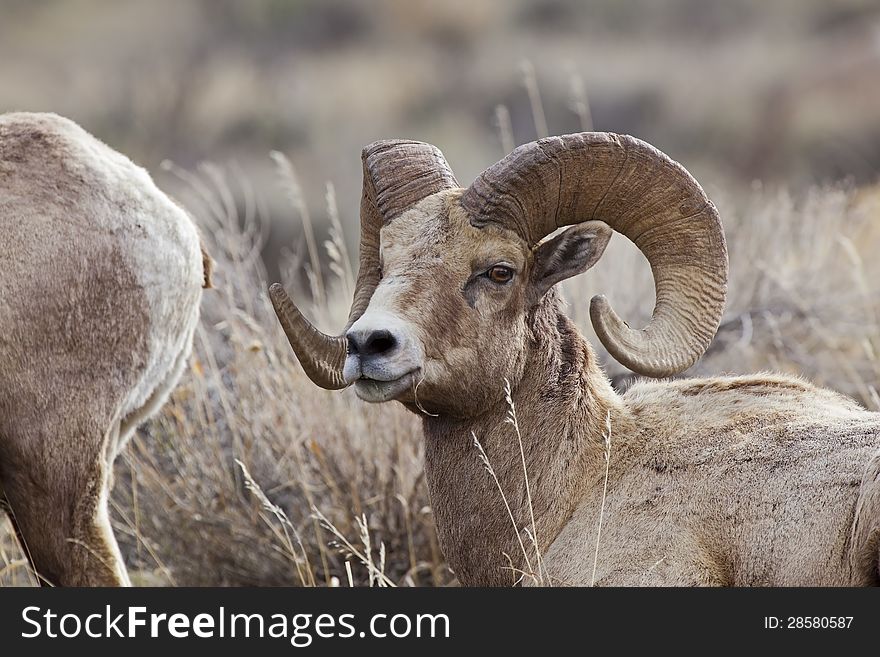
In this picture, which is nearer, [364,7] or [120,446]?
[120,446]

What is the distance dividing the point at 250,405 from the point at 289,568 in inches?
38.0

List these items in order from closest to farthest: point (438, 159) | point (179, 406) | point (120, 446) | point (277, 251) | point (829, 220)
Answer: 1. point (438, 159)
2. point (120, 446)
3. point (179, 406)
4. point (829, 220)
5. point (277, 251)

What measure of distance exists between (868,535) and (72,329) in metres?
3.30

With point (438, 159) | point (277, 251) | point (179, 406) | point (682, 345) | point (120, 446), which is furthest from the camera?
point (277, 251)

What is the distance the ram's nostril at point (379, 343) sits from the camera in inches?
183

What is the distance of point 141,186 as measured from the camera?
6000 millimetres

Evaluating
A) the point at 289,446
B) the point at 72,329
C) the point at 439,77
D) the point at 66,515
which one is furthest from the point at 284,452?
the point at 439,77

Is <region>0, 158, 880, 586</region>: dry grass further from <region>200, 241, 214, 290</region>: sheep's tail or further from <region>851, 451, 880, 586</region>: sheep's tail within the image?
<region>851, 451, 880, 586</region>: sheep's tail

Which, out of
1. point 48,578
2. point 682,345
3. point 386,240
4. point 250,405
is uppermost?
point 386,240

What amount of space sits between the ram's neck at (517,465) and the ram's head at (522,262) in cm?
11

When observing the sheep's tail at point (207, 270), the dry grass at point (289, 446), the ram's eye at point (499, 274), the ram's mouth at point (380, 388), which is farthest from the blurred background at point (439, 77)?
the ram's mouth at point (380, 388)

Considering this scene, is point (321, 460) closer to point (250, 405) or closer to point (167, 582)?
point (250, 405)

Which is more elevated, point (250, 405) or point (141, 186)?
point (141, 186)

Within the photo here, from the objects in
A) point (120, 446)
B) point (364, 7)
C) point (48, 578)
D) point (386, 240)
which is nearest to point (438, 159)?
point (386, 240)
